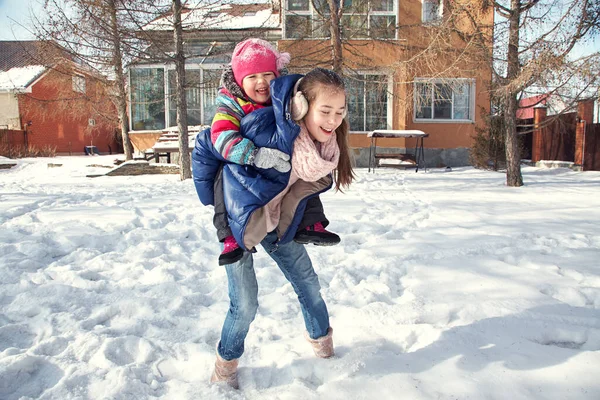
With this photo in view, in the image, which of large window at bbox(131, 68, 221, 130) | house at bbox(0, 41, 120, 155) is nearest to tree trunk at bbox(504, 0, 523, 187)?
large window at bbox(131, 68, 221, 130)

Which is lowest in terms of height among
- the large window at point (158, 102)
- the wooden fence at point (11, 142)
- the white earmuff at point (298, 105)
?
the white earmuff at point (298, 105)

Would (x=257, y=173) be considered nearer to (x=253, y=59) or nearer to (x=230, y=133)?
(x=230, y=133)

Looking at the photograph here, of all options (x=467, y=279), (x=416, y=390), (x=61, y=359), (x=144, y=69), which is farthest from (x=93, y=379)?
(x=144, y=69)

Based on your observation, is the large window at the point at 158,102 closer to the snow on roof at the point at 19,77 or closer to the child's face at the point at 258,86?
the snow on roof at the point at 19,77

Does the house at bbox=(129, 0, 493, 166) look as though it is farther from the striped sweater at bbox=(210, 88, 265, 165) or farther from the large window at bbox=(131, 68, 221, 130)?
the striped sweater at bbox=(210, 88, 265, 165)

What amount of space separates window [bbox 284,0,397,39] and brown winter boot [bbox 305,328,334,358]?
8543 mm

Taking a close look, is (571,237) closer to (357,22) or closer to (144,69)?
(357,22)

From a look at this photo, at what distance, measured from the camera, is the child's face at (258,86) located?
1.91 meters

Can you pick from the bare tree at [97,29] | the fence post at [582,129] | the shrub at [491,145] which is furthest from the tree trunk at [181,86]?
the fence post at [582,129]

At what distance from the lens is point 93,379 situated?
209cm

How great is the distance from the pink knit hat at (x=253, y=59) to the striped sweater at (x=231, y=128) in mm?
101

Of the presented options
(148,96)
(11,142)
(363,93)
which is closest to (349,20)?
(363,93)

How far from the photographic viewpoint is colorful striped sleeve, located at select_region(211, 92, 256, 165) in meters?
1.75

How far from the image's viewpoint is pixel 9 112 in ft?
88.1
